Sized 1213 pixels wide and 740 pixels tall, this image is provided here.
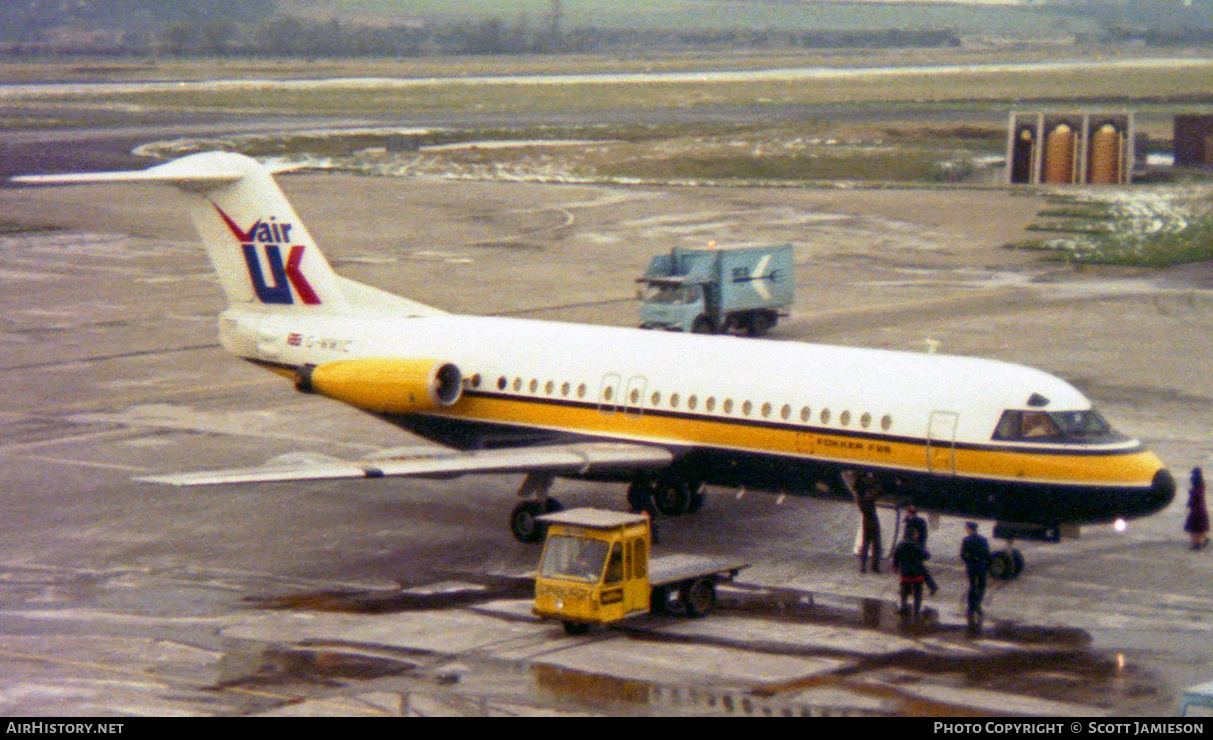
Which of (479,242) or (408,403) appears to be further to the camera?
(479,242)

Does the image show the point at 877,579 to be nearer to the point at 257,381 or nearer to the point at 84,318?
the point at 257,381

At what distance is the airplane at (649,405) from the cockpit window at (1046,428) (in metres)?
0.02

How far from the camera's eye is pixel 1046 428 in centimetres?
2652

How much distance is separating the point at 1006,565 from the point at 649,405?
666 cm

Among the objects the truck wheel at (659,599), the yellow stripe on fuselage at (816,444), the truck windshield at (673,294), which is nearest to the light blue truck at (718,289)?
the truck windshield at (673,294)

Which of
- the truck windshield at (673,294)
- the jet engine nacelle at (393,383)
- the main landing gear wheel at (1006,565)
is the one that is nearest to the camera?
the main landing gear wheel at (1006,565)

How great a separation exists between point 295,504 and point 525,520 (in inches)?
221

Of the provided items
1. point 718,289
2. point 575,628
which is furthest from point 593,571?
point 718,289

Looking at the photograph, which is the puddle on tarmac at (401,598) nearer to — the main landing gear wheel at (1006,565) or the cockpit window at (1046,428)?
the main landing gear wheel at (1006,565)

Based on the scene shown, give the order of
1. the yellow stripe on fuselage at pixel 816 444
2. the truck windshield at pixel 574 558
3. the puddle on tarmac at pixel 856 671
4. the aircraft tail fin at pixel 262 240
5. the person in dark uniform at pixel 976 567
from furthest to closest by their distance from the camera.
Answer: the aircraft tail fin at pixel 262 240
the yellow stripe on fuselage at pixel 816 444
the person in dark uniform at pixel 976 567
the truck windshield at pixel 574 558
the puddle on tarmac at pixel 856 671

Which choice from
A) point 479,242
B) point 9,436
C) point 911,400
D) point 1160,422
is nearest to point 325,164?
point 479,242

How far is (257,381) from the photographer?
44156 mm

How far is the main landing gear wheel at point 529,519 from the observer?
2923cm

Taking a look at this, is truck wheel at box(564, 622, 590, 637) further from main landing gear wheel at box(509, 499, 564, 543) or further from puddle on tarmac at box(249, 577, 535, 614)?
main landing gear wheel at box(509, 499, 564, 543)
